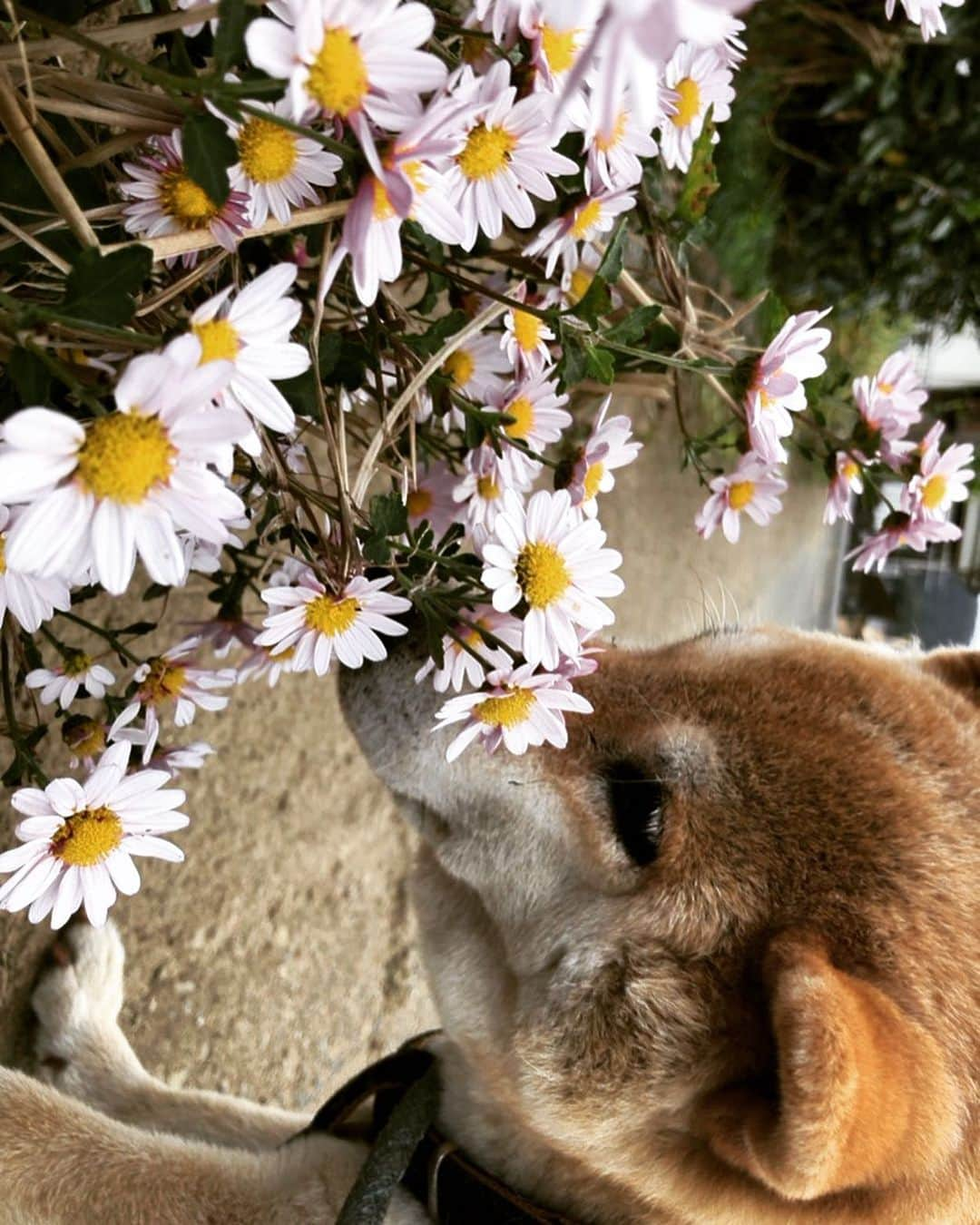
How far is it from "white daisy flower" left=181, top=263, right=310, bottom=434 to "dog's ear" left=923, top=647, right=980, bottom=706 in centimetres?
110

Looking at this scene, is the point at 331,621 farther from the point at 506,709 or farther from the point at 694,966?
the point at 694,966

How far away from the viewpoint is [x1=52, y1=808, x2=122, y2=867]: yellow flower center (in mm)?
932

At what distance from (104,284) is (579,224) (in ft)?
1.85

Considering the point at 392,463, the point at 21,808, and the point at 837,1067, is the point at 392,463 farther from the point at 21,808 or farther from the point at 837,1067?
the point at 837,1067

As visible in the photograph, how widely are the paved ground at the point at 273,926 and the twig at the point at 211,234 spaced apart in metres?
1.11

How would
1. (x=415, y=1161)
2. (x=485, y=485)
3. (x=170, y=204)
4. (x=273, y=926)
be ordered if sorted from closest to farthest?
(x=170, y=204)
(x=485, y=485)
(x=415, y=1161)
(x=273, y=926)

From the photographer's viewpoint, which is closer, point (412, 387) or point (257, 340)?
point (257, 340)

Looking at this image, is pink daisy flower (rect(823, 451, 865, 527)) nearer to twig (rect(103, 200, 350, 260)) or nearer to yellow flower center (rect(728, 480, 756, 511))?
yellow flower center (rect(728, 480, 756, 511))

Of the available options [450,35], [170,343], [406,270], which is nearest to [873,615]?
[406,270]

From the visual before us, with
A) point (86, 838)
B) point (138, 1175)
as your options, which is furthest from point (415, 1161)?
point (86, 838)

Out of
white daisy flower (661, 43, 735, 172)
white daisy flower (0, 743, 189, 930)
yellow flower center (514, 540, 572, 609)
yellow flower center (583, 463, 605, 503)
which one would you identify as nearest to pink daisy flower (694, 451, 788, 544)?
yellow flower center (583, 463, 605, 503)

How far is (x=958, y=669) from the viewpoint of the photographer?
152 centimetres

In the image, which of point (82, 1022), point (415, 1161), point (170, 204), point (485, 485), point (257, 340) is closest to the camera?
point (257, 340)

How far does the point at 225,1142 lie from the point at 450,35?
1610 mm
